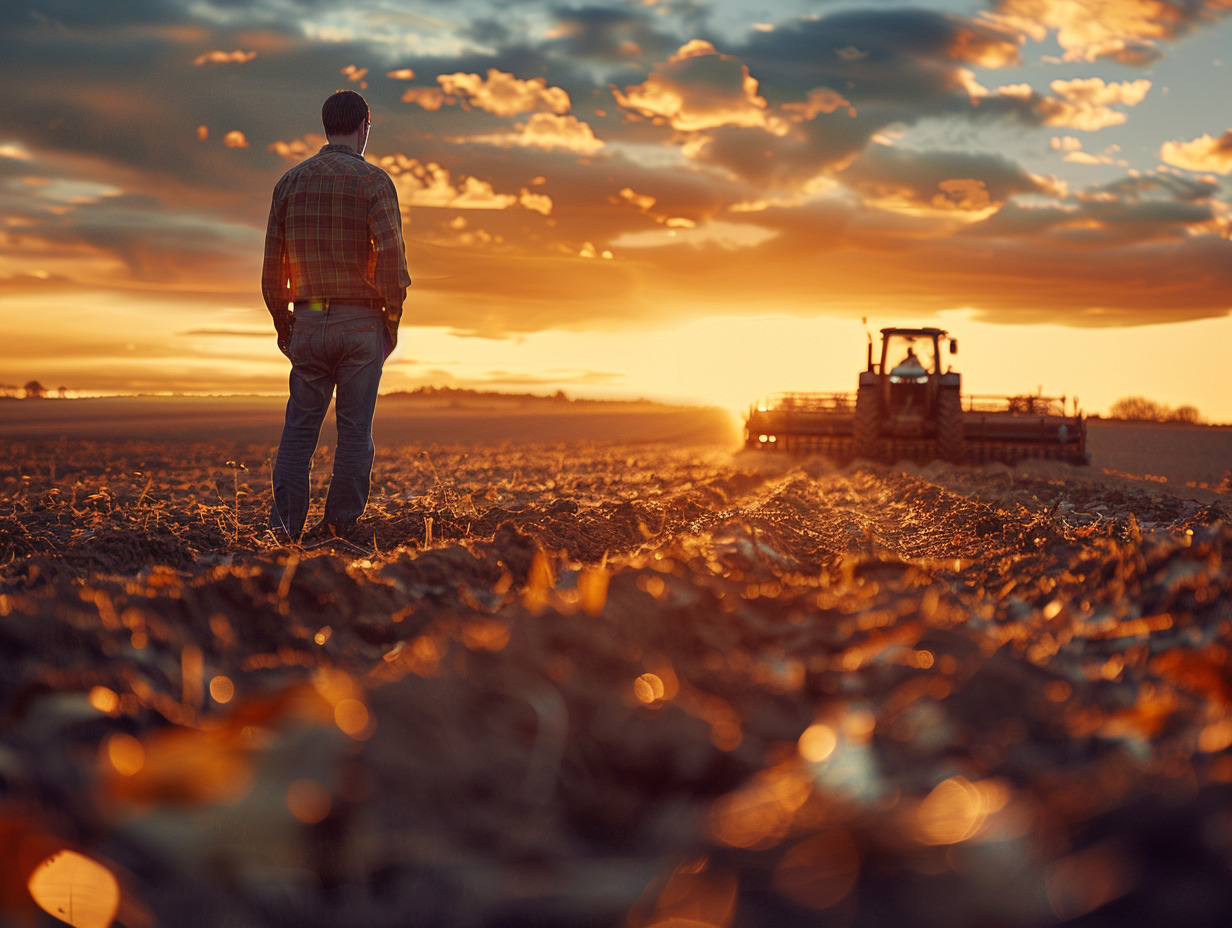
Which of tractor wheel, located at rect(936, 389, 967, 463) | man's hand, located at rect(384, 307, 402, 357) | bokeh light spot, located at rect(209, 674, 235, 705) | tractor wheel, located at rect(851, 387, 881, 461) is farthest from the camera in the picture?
tractor wheel, located at rect(851, 387, 881, 461)

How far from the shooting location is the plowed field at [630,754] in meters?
1.29

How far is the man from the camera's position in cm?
542

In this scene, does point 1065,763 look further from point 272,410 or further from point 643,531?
point 272,410

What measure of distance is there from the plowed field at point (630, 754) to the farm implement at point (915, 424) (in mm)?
15164

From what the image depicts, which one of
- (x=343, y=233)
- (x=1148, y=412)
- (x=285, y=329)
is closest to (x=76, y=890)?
(x=343, y=233)

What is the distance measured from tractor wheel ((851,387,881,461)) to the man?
13728 mm

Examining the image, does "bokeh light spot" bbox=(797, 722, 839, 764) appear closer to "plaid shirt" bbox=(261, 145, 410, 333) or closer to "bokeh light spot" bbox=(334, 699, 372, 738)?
"bokeh light spot" bbox=(334, 699, 372, 738)

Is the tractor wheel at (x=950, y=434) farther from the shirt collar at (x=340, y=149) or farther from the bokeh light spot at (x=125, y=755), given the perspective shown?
the bokeh light spot at (x=125, y=755)

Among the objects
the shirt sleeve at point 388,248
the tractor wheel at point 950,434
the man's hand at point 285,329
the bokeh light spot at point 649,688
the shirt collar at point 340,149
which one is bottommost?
the bokeh light spot at point 649,688

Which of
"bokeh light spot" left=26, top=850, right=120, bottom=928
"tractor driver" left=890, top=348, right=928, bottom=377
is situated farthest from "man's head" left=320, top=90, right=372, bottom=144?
"tractor driver" left=890, top=348, right=928, bottom=377

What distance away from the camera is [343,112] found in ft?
18.6

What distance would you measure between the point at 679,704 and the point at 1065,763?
2.31 feet

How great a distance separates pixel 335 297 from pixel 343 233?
0.37m

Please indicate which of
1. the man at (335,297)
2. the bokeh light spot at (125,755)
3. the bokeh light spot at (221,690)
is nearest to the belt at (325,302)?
the man at (335,297)
